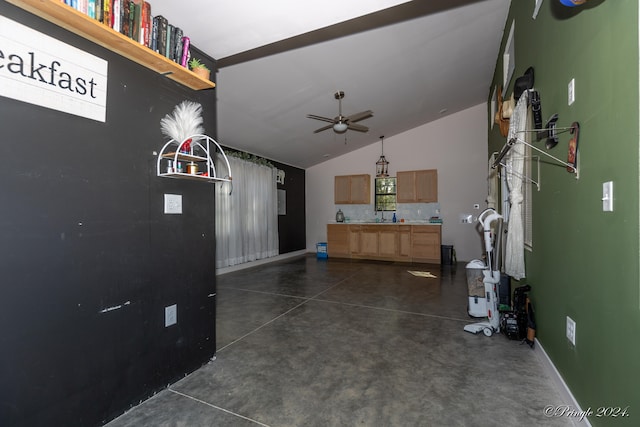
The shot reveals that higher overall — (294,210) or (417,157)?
(417,157)

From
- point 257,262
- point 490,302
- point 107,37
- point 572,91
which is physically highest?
point 107,37

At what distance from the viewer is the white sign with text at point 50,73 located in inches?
48.3

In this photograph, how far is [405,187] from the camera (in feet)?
24.9

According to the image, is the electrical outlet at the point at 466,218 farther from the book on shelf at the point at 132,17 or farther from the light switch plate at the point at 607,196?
the book on shelf at the point at 132,17

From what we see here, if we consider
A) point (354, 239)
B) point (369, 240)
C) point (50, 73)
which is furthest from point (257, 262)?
point (50, 73)

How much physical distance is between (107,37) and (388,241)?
6.53 m

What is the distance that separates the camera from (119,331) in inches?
65.7

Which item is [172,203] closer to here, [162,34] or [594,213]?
[162,34]

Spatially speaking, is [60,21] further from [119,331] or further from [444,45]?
[444,45]

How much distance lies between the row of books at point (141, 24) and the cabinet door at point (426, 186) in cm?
648

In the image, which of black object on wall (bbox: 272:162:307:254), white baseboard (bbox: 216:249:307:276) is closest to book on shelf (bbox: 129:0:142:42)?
white baseboard (bbox: 216:249:307:276)

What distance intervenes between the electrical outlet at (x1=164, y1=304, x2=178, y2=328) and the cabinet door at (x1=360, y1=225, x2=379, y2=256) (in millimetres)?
5800

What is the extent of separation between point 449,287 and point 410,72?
346 cm

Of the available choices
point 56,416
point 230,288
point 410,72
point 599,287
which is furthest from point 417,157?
point 56,416
